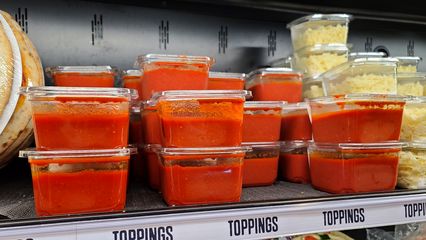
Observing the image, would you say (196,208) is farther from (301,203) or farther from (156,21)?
(156,21)

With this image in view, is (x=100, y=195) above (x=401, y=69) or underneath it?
underneath

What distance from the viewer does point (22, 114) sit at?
973 mm

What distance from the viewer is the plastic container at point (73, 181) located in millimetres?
788

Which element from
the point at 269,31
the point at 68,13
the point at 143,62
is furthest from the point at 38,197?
the point at 269,31

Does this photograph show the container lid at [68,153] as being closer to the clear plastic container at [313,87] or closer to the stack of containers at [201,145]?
the stack of containers at [201,145]

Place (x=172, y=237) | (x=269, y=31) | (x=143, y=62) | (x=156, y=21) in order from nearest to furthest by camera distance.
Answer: (x=172, y=237) < (x=143, y=62) < (x=156, y=21) < (x=269, y=31)

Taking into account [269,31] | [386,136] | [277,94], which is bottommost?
[386,136]

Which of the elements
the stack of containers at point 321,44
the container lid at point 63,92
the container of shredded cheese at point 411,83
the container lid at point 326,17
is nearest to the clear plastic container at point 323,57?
the stack of containers at point 321,44

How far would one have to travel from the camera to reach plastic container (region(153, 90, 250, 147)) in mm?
884

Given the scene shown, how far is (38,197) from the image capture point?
2.60ft

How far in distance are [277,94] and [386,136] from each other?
0.39m

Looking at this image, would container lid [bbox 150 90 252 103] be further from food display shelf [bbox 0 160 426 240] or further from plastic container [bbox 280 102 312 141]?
plastic container [bbox 280 102 312 141]

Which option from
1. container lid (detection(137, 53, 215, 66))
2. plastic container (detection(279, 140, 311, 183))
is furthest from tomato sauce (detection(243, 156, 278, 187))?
container lid (detection(137, 53, 215, 66))

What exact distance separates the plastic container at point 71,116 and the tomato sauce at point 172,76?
0.72ft
